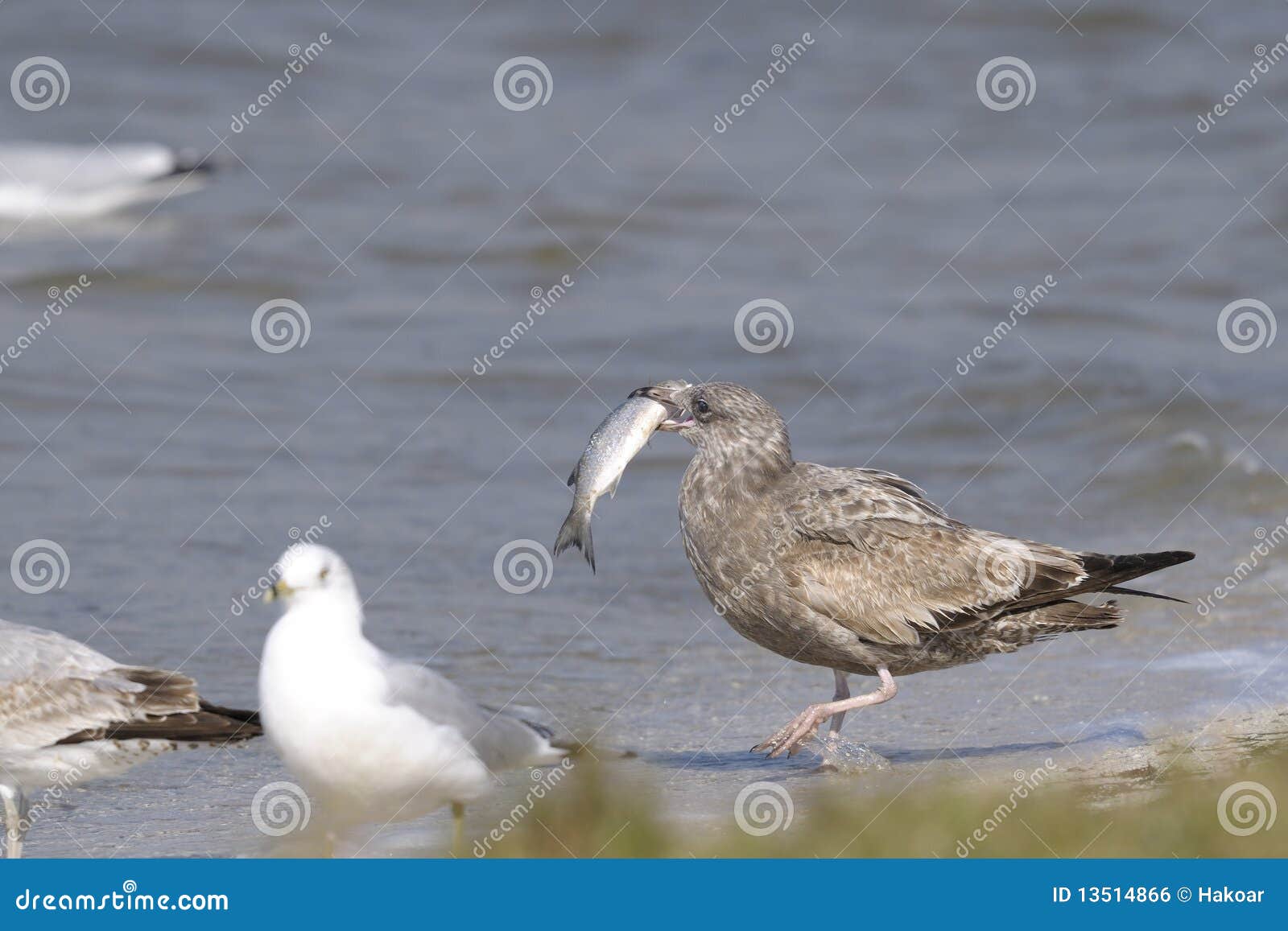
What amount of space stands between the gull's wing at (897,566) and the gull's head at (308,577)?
2.28m

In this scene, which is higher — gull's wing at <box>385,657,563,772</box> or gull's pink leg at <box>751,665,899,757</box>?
gull's pink leg at <box>751,665,899,757</box>

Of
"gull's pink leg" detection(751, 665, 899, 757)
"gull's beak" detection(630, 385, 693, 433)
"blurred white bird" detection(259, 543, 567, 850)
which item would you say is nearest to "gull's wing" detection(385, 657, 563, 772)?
"blurred white bird" detection(259, 543, 567, 850)

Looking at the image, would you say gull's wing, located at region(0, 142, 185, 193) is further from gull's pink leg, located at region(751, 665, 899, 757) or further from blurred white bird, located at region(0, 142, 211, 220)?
gull's pink leg, located at region(751, 665, 899, 757)

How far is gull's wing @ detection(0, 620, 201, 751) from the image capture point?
5.97 meters

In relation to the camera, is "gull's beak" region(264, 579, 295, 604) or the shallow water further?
the shallow water

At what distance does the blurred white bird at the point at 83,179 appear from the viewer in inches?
744

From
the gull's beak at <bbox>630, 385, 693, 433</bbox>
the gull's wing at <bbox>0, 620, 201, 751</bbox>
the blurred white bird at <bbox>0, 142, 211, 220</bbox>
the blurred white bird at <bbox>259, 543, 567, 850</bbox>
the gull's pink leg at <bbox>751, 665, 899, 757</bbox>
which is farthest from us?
the blurred white bird at <bbox>0, 142, 211, 220</bbox>

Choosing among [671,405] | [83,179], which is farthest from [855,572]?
[83,179]

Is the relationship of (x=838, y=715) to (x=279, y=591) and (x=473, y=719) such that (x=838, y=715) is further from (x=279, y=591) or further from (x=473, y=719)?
(x=279, y=591)

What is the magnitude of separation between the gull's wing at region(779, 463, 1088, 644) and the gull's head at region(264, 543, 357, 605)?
2278 millimetres

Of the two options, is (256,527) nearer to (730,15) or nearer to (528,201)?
(528,201)

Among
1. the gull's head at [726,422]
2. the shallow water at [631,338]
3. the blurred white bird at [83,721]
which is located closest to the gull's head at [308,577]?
the shallow water at [631,338]

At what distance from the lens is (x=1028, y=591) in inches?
266

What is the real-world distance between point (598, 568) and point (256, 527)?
2.24 metres
